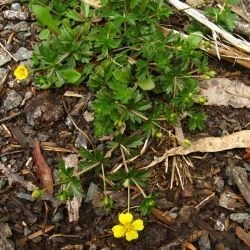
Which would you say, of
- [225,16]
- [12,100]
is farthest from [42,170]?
[225,16]

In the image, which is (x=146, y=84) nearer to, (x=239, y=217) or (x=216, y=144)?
(x=216, y=144)

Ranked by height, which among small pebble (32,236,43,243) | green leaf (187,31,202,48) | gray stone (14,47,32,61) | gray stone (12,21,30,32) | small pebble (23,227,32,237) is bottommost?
small pebble (32,236,43,243)

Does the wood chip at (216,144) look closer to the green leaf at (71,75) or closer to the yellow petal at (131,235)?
the yellow petal at (131,235)

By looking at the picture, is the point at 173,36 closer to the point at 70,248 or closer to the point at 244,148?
the point at 244,148

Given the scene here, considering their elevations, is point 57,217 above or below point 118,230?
below

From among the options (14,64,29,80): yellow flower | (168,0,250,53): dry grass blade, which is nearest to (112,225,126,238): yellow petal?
(14,64,29,80): yellow flower

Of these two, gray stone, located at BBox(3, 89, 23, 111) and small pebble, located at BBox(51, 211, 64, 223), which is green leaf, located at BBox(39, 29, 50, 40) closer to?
gray stone, located at BBox(3, 89, 23, 111)

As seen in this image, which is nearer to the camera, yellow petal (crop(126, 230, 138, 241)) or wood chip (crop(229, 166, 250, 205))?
yellow petal (crop(126, 230, 138, 241))
